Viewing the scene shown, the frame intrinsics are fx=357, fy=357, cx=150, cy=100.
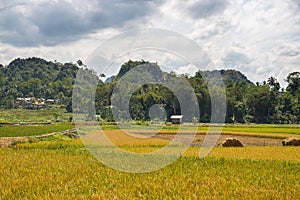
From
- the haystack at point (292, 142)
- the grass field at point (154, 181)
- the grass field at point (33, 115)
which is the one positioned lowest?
the grass field at point (154, 181)

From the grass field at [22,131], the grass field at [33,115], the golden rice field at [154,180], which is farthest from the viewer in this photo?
the grass field at [33,115]

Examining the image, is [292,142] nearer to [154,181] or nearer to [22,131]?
[154,181]

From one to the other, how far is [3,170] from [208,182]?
591cm

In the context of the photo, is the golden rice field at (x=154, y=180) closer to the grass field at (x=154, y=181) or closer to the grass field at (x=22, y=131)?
the grass field at (x=154, y=181)

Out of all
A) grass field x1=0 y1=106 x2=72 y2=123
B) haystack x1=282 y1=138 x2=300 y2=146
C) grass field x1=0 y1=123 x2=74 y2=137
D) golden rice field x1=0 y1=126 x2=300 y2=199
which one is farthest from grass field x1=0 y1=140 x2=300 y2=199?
grass field x1=0 y1=106 x2=72 y2=123

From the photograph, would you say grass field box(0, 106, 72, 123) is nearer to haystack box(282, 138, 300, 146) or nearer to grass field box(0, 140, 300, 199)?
haystack box(282, 138, 300, 146)

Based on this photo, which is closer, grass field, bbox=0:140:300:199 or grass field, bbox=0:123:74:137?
grass field, bbox=0:140:300:199

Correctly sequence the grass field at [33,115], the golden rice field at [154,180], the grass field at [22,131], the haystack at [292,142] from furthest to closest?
the grass field at [33,115] → the grass field at [22,131] → the haystack at [292,142] → the golden rice field at [154,180]

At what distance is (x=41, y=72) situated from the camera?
118688 millimetres

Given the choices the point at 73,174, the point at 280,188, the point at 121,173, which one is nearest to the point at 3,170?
the point at 73,174

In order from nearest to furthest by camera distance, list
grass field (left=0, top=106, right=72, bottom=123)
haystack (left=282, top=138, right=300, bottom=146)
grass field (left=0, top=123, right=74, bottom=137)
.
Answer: haystack (left=282, top=138, right=300, bottom=146), grass field (left=0, top=123, right=74, bottom=137), grass field (left=0, top=106, right=72, bottom=123)

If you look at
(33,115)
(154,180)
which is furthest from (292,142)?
(33,115)

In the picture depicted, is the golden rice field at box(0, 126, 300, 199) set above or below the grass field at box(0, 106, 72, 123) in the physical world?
below

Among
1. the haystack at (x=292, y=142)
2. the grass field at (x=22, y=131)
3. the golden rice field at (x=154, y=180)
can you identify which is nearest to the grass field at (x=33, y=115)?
the grass field at (x=22, y=131)
